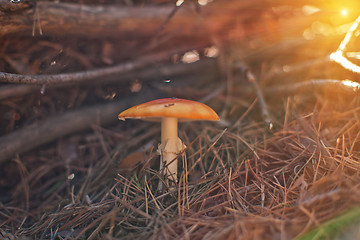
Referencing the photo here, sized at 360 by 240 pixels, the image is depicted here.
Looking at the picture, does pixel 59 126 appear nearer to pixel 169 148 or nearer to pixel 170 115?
pixel 169 148

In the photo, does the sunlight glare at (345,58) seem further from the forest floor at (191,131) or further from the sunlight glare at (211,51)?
the sunlight glare at (211,51)

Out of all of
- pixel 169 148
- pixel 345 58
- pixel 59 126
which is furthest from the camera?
pixel 59 126

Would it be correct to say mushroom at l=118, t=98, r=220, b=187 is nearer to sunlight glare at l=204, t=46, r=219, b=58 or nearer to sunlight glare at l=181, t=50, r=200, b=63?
sunlight glare at l=181, t=50, r=200, b=63

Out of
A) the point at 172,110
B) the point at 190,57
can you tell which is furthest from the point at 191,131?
the point at 190,57

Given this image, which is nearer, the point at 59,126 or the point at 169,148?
the point at 169,148

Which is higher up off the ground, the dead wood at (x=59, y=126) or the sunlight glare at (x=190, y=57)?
the sunlight glare at (x=190, y=57)

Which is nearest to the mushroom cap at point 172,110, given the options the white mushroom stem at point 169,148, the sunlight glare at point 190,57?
the white mushroom stem at point 169,148

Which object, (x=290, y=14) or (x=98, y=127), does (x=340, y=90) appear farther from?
(x=98, y=127)

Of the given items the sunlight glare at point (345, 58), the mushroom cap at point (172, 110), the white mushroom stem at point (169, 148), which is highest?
the sunlight glare at point (345, 58)

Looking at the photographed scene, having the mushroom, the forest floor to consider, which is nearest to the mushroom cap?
the mushroom
